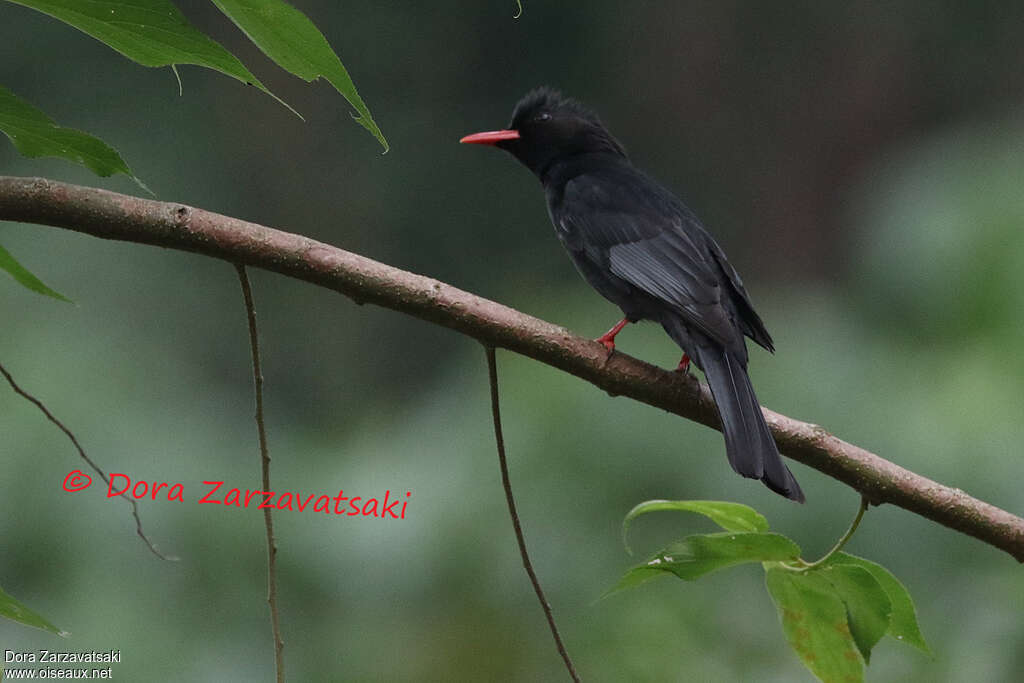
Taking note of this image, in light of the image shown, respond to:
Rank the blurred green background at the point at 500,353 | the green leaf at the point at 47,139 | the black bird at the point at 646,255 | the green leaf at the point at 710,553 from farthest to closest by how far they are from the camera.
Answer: the blurred green background at the point at 500,353, the black bird at the point at 646,255, the green leaf at the point at 710,553, the green leaf at the point at 47,139

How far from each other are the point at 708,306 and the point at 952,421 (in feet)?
8.15

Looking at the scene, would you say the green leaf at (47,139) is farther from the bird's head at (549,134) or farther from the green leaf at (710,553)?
the bird's head at (549,134)

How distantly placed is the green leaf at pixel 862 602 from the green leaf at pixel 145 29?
878 mm

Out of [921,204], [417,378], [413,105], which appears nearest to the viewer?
[921,204]

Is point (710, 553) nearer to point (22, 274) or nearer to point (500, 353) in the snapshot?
point (22, 274)

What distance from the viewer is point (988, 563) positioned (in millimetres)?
4523

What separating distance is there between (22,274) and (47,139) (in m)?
0.17

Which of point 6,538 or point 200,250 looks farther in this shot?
point 6,538

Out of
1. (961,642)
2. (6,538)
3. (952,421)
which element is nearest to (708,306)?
(961,642)

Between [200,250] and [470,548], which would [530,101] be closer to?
[470,548]

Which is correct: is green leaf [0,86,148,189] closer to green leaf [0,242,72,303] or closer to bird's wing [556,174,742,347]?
green leaf [0,242,72,303]

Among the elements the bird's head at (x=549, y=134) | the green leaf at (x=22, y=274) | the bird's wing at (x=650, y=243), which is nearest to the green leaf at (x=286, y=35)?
the green leaf at (x=22, y=274)

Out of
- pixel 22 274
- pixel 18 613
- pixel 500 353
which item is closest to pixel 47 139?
pixel 22 274

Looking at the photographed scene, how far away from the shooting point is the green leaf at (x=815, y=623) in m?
1.57
